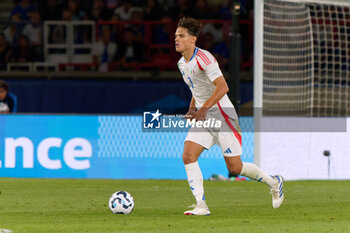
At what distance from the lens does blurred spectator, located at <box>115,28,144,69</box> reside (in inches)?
699

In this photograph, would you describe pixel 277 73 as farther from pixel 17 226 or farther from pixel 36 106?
pixel 17 226

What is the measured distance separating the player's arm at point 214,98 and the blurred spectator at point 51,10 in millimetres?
11793

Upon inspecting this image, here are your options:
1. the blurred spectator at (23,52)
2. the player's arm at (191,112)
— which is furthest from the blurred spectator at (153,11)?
the player's arm at (191,112)

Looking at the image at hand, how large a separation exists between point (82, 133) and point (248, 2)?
23.3 feet

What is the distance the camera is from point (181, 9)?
61.0ft

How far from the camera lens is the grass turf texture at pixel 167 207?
675 cm

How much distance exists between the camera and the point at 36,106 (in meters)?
15.8

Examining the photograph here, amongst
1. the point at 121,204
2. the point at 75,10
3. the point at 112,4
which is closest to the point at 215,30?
the point at 112,4

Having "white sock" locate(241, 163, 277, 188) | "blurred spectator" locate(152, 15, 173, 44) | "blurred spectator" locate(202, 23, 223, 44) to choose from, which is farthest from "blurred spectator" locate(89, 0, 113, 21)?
"white sock" locate(241, 163, 277, 188)

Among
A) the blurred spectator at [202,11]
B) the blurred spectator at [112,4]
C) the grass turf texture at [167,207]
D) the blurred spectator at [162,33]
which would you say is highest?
the blurred spectator at [112,4]

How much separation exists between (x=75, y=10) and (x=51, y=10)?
59 cm

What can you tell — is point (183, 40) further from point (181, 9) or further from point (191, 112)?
point (181, 9)

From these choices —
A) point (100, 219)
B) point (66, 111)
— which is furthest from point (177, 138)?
point (100, 219)

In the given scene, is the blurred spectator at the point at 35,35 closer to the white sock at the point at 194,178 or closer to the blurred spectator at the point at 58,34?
the blurred spectator at the point at 58,34
